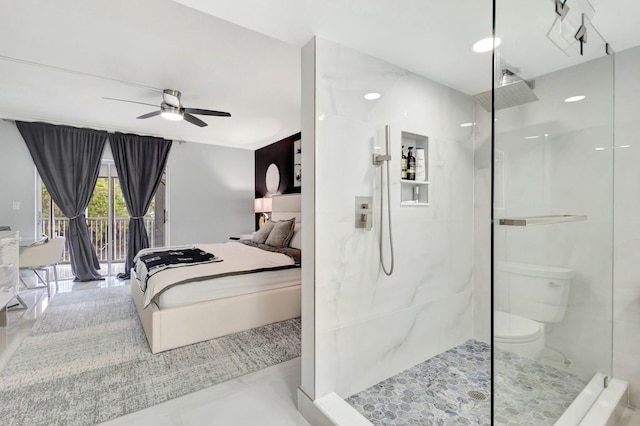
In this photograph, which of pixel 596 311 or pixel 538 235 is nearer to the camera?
pixel 538 235

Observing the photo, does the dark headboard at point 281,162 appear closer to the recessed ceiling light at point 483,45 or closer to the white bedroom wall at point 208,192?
the white bedroom wall at point 208,192

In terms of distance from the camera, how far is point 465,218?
252 cm

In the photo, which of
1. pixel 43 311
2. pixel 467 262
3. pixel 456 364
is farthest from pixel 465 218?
pixel 43 311

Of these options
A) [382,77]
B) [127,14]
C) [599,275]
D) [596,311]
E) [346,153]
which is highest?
[127,14]

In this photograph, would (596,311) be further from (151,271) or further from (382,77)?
(151,271)

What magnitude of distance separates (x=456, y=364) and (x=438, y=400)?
486 millimetres

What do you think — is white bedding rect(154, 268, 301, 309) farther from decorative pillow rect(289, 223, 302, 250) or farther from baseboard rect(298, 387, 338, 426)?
baseboard rect(298, 387, 338, 426)

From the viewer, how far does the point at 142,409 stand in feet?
5.69

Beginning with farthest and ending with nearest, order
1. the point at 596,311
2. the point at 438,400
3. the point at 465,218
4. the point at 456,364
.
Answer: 1. the point at 465,218
2. the point at 456,364
3. the point at 438,400
4. the point at 596,311

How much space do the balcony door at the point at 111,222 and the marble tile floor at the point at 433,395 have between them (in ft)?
16.2

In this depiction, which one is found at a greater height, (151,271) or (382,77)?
(382,77)

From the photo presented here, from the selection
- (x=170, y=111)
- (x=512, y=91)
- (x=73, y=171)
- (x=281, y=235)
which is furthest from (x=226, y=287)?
(x=73, y=171)

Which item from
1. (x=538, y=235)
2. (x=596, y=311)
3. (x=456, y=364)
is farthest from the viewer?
(x=456, y=364)

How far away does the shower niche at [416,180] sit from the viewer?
7.16 feet
